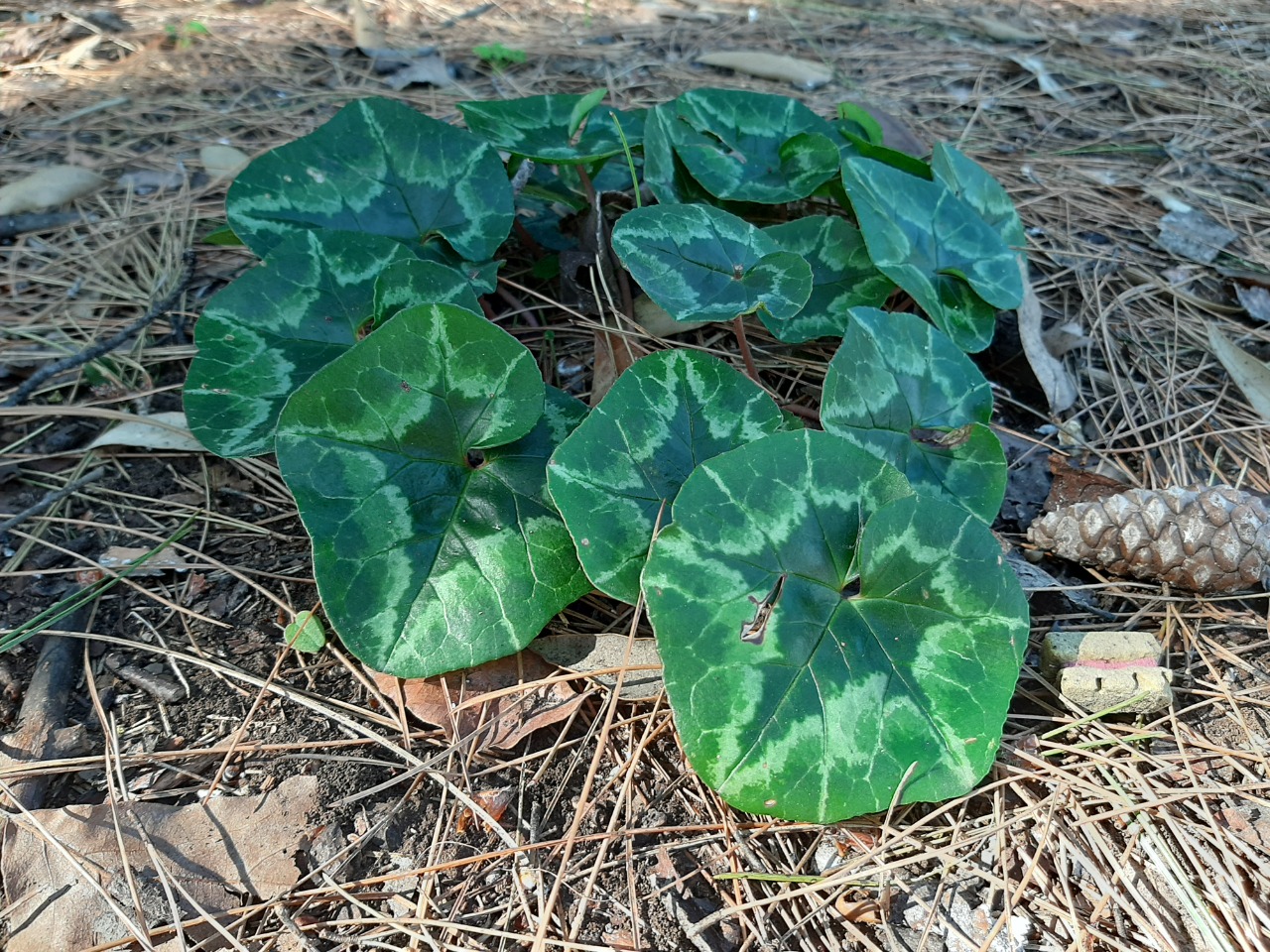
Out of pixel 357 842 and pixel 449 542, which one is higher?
pixel 449 542

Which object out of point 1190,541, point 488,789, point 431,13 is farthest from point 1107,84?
point 488,789

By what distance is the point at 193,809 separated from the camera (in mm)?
1048

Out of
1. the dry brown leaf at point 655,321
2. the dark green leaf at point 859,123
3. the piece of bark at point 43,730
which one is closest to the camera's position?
the piece of bark at point 43,730

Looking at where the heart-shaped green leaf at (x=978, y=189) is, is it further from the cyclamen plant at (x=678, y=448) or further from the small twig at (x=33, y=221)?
the small twig at (x=33, y=221)

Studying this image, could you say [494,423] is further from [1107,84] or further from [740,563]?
[1107,84]

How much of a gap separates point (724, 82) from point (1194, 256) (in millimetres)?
1454

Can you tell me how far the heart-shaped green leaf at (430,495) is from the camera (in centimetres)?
113

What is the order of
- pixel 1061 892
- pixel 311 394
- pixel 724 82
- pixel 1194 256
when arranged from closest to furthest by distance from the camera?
pixel 1061 892 < pixel 311 394 < pixel 1194 256 < pixel 724 82

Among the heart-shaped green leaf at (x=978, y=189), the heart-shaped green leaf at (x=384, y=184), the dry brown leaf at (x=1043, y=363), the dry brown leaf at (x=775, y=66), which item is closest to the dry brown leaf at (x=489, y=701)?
the heart-shaped green leaf at (x=384, y=184)

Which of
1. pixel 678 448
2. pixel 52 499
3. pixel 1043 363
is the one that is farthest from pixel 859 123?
pixel 52 499

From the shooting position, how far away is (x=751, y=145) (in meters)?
1.75

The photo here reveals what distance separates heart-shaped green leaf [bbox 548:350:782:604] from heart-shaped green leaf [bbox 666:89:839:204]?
52cm

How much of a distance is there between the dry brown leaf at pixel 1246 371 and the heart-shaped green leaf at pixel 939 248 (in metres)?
0.53

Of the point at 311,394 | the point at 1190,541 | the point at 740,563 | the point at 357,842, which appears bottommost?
the point at 357,842
